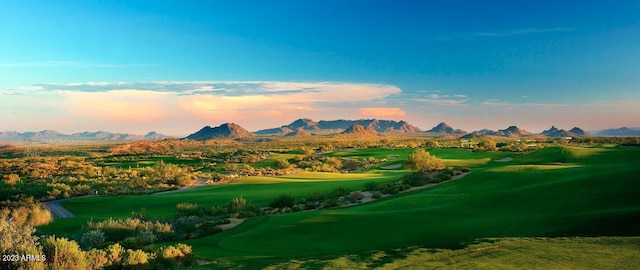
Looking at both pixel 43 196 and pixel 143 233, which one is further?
pixel 43 196

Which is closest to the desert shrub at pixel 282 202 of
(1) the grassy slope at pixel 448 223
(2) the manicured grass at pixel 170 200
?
(2) the manicured grass at pixel 170 200

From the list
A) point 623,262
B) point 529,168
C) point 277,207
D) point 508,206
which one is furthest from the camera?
point 529,168

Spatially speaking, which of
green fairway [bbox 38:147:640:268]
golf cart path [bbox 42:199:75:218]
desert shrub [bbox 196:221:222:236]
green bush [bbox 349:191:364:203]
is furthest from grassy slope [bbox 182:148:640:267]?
golf cart path [bbox 42:199:75:218]

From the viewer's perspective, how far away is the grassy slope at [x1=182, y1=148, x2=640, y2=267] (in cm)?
1501

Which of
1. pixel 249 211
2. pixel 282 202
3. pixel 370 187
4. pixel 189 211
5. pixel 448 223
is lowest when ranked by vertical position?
pixel 189 211

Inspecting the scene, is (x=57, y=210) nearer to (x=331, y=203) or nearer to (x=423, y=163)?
(x=331, y=203)

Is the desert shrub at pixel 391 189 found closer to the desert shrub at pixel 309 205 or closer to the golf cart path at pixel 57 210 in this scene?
the desert shrub at pixel 309 205

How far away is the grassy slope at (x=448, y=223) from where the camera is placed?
15.0m

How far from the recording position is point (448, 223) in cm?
1794

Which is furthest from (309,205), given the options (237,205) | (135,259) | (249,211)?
(135,259)

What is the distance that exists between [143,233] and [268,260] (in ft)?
28.9

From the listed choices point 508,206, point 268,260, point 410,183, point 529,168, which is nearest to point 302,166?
point 410,183

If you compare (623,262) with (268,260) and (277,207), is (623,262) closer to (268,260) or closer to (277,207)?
(268,260)

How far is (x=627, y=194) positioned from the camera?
20.5 meters
